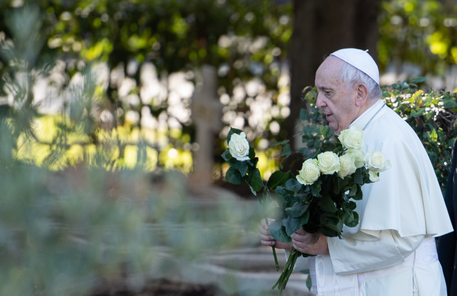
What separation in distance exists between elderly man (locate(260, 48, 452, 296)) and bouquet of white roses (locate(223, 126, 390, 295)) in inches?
4.9

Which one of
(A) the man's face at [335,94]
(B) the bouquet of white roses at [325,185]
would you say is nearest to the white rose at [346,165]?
(B) the bouquet of white roses at [325,185]

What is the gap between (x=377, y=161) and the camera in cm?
176

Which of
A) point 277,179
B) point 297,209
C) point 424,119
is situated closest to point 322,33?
point 424,119

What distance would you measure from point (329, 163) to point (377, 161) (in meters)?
0.17

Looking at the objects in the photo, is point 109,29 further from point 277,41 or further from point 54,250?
point 54,250

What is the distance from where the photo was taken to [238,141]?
Result: 1.93 m

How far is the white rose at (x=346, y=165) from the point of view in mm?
1769

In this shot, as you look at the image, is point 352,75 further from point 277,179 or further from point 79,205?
point 79,205

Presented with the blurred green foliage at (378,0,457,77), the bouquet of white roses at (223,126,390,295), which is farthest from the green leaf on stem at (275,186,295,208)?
the blurred green foliage at (378,0,457,77)

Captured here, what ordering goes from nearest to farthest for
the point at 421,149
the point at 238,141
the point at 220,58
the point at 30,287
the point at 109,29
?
1. the point at 30,287
2. the point at 238,141
3. the point at 421,149
4. the point at 109,29
5. the point at 220,58

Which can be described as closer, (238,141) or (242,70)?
(238,141)

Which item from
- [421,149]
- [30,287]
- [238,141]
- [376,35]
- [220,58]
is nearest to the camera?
[30,287]

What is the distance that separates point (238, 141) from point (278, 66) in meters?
5.73

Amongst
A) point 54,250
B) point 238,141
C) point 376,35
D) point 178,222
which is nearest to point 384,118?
point 238,141
